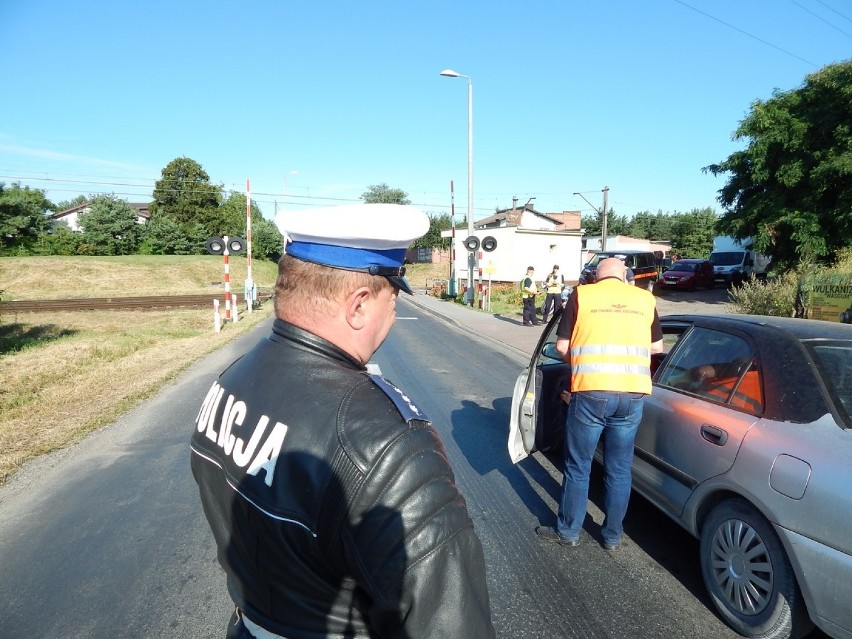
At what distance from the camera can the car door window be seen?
2.99m

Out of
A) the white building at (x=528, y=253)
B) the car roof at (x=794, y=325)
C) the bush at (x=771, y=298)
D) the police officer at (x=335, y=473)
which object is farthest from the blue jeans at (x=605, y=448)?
the white building at (x=528, y=253)

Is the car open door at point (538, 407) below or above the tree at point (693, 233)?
below

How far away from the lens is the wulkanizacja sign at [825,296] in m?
9.89

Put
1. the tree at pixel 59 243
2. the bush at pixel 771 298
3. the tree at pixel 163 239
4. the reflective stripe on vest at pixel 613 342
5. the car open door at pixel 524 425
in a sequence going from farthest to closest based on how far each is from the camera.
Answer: the tree at pixel 163 239, the tree at pixel 59 243, the bush at pixel 771 298, the car open door at pixel 524 425, the reflective stripe on vest at pixel 613 342

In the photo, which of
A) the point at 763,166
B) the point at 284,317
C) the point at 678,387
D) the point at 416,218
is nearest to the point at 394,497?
the point at 284,317

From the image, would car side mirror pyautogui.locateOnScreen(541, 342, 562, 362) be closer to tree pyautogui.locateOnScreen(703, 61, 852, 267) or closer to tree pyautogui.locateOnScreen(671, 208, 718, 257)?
tree pyautogui.locateOnScreen(703, 61, 852, 267)

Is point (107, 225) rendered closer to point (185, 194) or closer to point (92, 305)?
point (185, 194)

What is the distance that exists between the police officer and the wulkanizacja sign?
37.0ft

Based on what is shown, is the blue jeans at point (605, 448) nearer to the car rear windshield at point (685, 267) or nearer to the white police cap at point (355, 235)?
the white police cap at point (355, 235)

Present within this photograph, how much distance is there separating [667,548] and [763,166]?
2190 centimetres

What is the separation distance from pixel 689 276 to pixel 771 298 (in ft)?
51.3

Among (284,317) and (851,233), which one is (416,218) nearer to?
(284,317)

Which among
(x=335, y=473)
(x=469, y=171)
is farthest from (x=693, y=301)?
(x=335, y=473)

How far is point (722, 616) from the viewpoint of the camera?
9.18 feet
